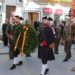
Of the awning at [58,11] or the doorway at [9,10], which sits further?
the awning at [58,11]

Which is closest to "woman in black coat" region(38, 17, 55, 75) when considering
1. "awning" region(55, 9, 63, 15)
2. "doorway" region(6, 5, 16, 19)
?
"doorway" region(6, 5, 16, 19)

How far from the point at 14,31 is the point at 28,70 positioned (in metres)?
1.55

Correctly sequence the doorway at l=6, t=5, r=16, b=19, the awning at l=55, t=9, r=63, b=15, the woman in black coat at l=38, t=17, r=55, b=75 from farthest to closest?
1. the awning at l=55, t=9, r=63, b=15
2. the doorway at l=6, t=5, r=16, b=19
3. the woman in black coat at l=38, t=17, r=55, b=75

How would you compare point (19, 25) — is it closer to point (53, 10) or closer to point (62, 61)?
point (62, 61)

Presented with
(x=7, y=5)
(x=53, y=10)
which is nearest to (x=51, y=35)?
(x=7, y=5)

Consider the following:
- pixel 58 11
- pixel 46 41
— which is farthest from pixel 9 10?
pixel 46 41

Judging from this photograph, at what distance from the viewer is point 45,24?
1136cm

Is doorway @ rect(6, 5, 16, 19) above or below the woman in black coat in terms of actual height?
above

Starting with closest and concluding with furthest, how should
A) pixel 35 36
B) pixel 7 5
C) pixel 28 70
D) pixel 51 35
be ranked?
1. pixel 51 35
2. pixel 28 70
3. pixel 35 36
4. pixel 7 5

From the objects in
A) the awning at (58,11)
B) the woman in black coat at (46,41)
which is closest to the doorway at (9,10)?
the awning at (58,11)

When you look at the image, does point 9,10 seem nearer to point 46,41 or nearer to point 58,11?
point 58,11

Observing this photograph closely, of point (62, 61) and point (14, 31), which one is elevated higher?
point (14, 31)

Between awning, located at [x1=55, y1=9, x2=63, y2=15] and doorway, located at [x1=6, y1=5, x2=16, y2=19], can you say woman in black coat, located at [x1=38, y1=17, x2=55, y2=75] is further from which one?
awning, located at [x1=55, y1=9, x2=63, y2=15]

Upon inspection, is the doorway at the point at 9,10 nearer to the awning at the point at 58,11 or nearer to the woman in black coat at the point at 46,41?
the awning at the point at 58,11
